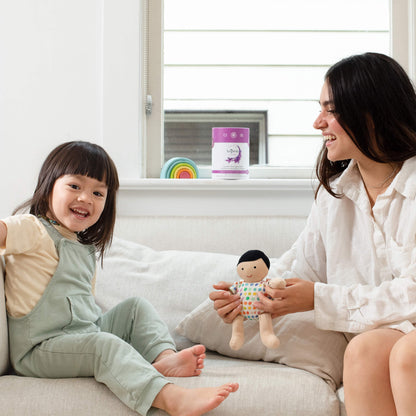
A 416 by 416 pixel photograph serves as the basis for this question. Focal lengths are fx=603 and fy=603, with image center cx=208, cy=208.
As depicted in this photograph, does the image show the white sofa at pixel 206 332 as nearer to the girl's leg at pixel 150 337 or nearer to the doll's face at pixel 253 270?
the girl's leg at pixel 150 337

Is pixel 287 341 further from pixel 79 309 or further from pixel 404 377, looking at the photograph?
pixel 79 309

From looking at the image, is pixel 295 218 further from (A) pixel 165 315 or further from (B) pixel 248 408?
(B) pixel 248 408

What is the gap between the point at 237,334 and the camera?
1.42 metres

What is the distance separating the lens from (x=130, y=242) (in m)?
1.92

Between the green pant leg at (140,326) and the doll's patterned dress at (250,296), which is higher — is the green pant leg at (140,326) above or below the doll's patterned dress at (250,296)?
below

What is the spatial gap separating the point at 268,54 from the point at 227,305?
1.29 meters

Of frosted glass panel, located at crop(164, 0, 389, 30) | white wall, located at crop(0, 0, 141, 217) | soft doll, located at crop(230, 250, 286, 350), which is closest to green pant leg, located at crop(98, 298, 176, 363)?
soft doll, located at crop(230, 250, 286, 350)

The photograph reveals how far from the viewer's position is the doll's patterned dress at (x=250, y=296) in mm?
1416

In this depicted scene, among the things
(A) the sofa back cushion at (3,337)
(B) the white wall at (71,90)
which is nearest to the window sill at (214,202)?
(B) the white wall at (71,90)

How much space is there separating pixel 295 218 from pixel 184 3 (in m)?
0.98

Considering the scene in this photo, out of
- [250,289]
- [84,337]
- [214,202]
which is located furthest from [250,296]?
[214,202]

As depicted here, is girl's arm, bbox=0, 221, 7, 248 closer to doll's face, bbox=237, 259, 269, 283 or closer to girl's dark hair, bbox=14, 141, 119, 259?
girl's dark hair, bbox=14, 141, 119, 259

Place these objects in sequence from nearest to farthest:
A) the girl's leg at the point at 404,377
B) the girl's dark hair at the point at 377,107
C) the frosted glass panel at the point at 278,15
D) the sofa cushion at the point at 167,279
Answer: the girl's leg at the point at 404,377 < the girl's dark hair at the point at 377,107 < the sofa cushion at the point at 167,279 < the frosted glass panel at the point at 278,15

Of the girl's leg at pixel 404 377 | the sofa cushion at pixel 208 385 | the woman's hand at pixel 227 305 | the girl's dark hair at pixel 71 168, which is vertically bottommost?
the sofa cushion at pixel 208 385
